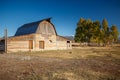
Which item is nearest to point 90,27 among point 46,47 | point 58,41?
point 58,41

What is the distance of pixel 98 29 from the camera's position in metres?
53.9

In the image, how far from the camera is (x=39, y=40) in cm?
3206

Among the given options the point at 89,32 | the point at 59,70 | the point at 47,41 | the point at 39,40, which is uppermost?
the point at 89,32

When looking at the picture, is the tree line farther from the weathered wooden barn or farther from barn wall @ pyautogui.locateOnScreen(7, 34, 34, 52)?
barn wall @ pyautogui.locateOnScreen(7, 34, 34, 52)

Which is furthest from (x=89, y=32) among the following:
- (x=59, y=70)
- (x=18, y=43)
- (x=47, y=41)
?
(x=59, y=70)

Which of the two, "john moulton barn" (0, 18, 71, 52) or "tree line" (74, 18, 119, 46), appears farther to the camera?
"tree line" (74, 18, 119, 46)

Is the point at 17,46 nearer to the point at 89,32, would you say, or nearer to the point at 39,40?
the point at 39,40

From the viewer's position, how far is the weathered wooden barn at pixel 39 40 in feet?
95.1

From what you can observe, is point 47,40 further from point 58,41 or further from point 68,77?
point 68,77

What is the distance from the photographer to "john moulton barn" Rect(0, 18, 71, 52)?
29.0m

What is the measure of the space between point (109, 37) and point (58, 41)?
1251 inches

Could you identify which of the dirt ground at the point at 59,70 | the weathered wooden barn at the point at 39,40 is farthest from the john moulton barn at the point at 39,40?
the dirt ground at the point at 59,70

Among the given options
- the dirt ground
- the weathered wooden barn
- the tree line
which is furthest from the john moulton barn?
the tree line

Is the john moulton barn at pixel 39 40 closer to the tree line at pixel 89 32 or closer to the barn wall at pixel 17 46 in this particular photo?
the barn wall at pixel 17 46
